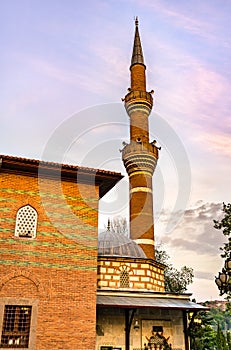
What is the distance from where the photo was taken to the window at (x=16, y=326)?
345 inches

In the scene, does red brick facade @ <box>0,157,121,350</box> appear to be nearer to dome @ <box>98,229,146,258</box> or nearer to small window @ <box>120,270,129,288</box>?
small window @ <box>120,270,129,288</box>

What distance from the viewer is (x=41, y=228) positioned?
991 centimetres

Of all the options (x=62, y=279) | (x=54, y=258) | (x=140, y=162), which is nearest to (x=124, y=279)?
(x=62, y=279)

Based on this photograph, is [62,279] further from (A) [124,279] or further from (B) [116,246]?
(B) [116,246]

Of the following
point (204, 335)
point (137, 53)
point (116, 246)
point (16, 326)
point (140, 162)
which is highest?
point (137, 53)

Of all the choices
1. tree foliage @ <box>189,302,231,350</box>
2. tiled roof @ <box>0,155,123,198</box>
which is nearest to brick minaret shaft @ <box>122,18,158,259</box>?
tree foliage @ <box>189,302,231,350</box>

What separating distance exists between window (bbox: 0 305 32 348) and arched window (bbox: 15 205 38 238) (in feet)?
6.13

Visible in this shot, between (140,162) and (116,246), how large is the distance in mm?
7890

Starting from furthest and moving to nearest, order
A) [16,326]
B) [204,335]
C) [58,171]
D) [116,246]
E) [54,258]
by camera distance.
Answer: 1. [204,335]
2. [116,246]
3. [58,171]
4. [54,258]
5. [16,326]

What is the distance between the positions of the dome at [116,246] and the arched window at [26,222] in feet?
21.2

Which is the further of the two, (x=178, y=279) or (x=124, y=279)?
(x=178, y=279)

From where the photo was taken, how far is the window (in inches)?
345

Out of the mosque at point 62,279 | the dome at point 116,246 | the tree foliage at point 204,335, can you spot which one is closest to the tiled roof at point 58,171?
the mosque at point 62,279

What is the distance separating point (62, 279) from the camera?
9.66 m
